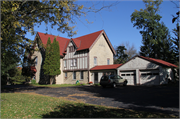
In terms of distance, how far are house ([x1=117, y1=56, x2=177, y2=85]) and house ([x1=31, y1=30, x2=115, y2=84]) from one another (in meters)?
6.71

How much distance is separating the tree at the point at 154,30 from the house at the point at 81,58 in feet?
45.3

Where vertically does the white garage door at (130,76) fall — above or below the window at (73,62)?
below

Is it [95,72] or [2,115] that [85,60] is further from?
[2,115]

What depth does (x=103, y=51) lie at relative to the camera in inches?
1276

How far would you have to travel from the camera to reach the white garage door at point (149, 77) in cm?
2171

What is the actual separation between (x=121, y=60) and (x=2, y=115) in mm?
45739

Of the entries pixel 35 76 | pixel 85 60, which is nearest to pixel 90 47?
pixel 85 60

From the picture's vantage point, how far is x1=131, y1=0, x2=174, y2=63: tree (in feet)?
129

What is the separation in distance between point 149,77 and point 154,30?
70.3 feet

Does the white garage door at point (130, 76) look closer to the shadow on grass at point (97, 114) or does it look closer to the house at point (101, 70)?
the house at point (101, 70)

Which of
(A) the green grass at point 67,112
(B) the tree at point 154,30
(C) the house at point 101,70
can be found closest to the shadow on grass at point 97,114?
(A) the green grass at point 67,112

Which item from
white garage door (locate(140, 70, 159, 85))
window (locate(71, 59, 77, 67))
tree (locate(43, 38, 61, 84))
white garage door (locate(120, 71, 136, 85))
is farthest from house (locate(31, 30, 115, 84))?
white garage door (locate(140, 70, 159, 85))

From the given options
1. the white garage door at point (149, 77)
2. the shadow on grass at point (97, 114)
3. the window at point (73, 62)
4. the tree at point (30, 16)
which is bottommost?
the shadow on grass at point (97, 114)

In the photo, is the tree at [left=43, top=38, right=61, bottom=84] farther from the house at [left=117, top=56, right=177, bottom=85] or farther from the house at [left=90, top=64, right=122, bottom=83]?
the house at [left=117, top=56, right=177, bottom=85]
